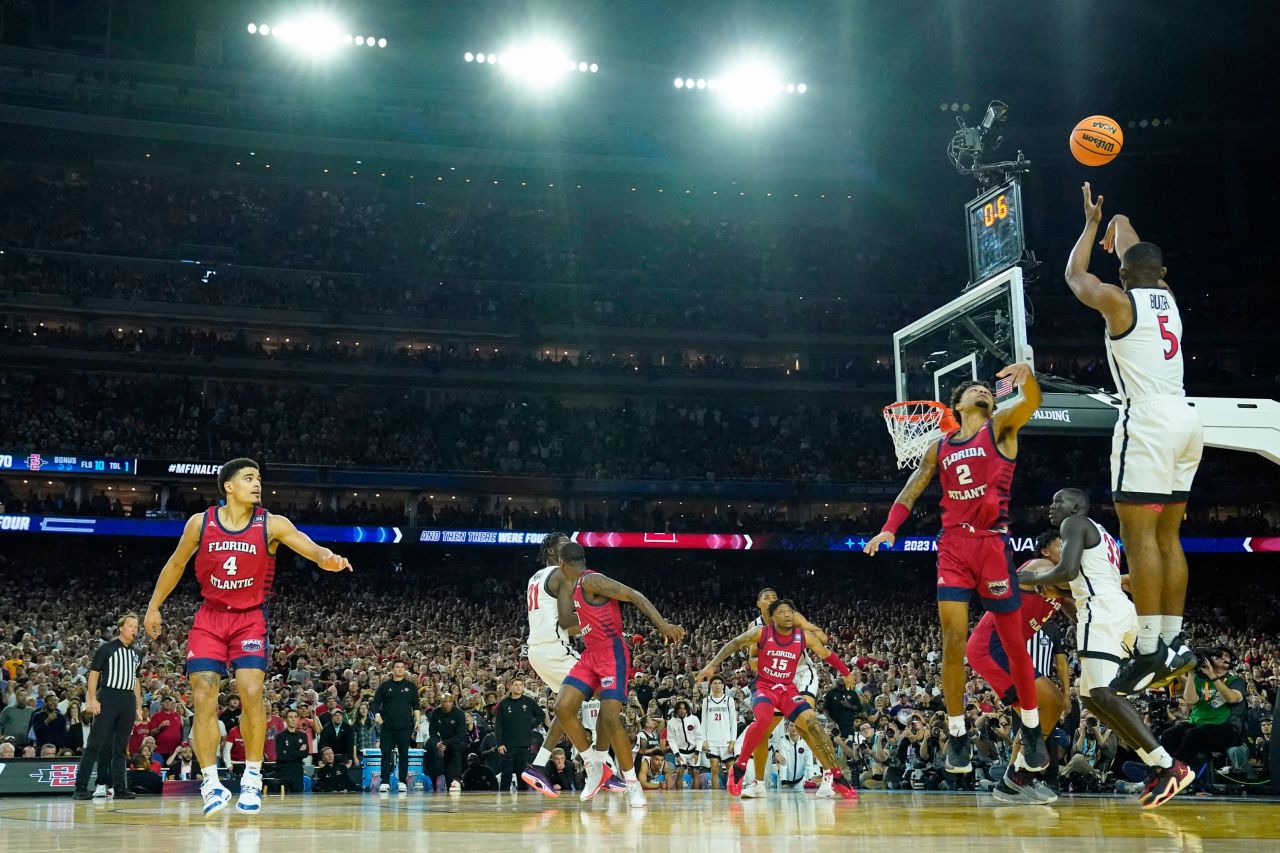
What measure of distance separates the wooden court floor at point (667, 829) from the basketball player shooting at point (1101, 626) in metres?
0.29

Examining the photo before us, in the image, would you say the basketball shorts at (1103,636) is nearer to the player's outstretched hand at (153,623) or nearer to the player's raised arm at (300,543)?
the player's raised arm at (300,543)

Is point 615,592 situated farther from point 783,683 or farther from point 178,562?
point 178,562

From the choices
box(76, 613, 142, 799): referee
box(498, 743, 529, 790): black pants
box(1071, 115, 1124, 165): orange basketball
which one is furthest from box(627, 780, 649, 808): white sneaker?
box(1071, 115, 1124, 165): orange basketball

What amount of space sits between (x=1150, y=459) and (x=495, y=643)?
84.2 feet

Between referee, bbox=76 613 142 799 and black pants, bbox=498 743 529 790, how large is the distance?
4784mm

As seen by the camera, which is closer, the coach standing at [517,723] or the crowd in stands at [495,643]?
the coach standing at [517,723]

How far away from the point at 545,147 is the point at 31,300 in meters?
19.1

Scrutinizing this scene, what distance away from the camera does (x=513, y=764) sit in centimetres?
1591

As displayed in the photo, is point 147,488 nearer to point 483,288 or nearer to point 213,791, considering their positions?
point 483,288

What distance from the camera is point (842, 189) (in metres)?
48.5

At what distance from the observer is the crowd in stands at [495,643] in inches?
658

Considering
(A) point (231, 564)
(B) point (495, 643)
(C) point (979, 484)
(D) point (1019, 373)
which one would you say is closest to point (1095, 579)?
(C) point (979, 484)

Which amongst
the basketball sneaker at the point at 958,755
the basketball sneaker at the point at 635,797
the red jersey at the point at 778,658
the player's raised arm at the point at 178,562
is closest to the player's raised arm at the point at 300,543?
the player's raised arm at the point at 178,562

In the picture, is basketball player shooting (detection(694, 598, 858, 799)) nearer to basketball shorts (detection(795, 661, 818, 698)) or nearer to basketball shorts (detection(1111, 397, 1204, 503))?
basketball shorts (detection(795, 661, 818, 698))
